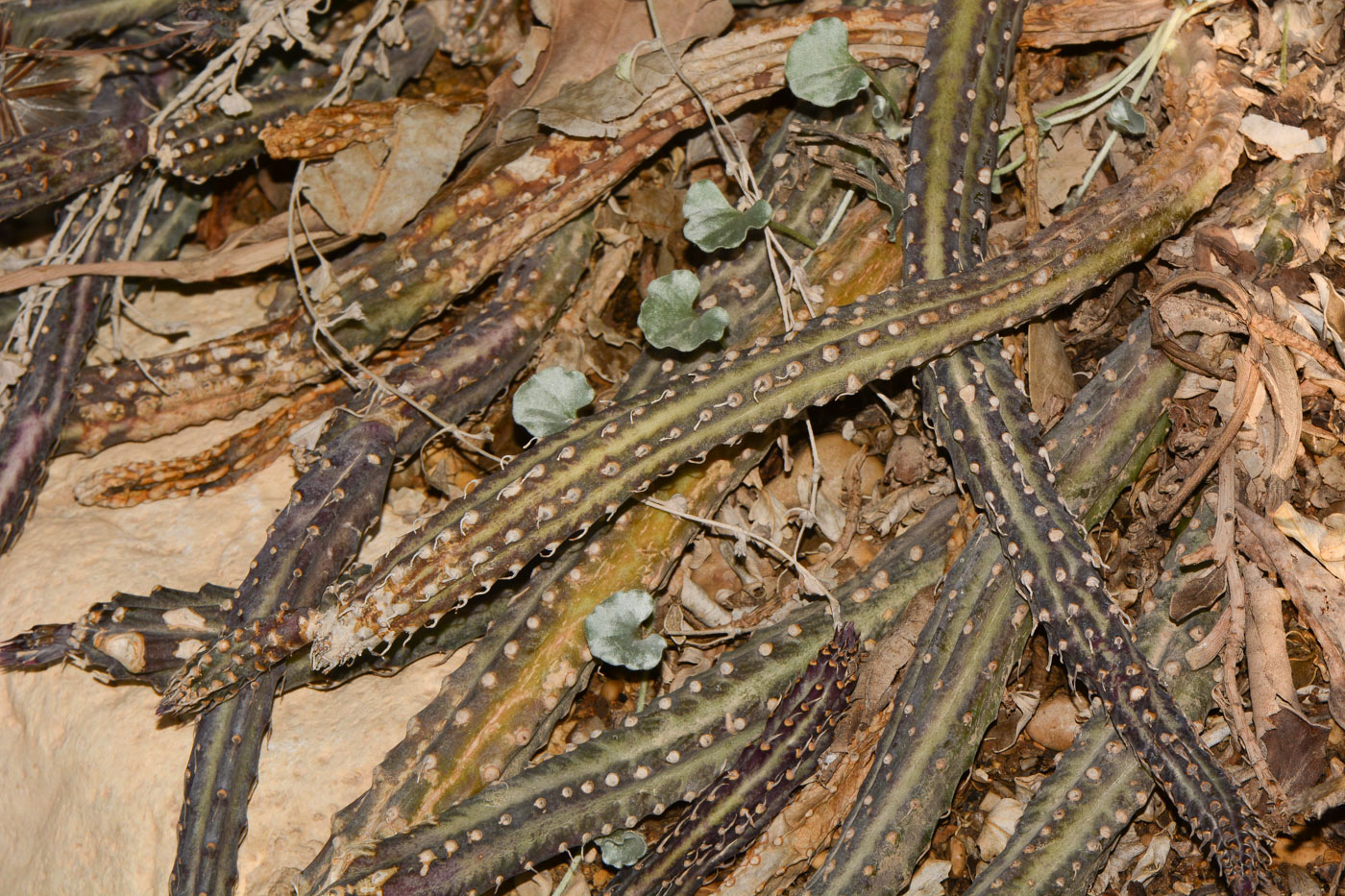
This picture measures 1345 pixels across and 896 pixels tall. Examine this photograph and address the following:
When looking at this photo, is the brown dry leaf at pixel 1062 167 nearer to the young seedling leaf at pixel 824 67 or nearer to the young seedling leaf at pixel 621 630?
the young seedling leaf at pixel 824 67

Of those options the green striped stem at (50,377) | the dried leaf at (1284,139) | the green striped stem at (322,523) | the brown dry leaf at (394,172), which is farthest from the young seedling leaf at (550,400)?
the dried leaf at (1284,139)

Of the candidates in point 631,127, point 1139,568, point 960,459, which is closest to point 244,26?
point 631,127

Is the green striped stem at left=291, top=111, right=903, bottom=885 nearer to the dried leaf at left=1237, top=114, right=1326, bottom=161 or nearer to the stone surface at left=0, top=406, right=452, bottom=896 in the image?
the stone surface at left=0, top=406, right=452, bottom=896

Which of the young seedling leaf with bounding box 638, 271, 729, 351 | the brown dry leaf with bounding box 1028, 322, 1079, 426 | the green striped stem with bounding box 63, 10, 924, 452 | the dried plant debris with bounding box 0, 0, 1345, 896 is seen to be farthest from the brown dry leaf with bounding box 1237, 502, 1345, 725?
the green striped stem with bounding box 63, 10, 924, 452

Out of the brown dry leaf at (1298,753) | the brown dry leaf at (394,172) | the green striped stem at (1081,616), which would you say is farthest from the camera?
the brown dry leaf at (394,172)

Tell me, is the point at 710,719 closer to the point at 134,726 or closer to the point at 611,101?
the point at 134,726
